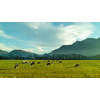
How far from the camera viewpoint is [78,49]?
24.6 m

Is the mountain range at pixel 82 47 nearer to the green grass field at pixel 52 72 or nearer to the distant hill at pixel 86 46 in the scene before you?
the distant hill at pixel 86 46

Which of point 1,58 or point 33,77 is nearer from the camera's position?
point 33,77

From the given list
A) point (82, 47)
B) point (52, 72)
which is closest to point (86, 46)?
point (82, 47)

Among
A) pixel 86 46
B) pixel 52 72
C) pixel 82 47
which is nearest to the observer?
pixel 52 72

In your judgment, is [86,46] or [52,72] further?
[86,46]

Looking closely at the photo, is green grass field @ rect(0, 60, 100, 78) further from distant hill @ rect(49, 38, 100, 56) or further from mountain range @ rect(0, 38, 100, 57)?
distant hill @ rect(49, 38, 100, 56)

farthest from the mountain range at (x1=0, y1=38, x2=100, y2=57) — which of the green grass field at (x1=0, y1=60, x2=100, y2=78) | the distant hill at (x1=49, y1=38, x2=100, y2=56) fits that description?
the green grass field at (x1=0, y1=60, x2=100, y2=78)

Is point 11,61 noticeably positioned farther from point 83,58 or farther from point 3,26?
point 83,58

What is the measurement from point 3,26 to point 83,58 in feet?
72.3

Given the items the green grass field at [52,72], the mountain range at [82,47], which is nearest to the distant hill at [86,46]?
the mountain range at [82,47]

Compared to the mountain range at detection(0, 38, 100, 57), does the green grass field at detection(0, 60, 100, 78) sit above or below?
below

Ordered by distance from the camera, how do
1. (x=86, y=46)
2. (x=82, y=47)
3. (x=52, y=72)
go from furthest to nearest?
(x=86, y=46) → (x=82, y=47) → (x=52, y=72)

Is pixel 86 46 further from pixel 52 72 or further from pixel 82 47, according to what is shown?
pixel 52 72
